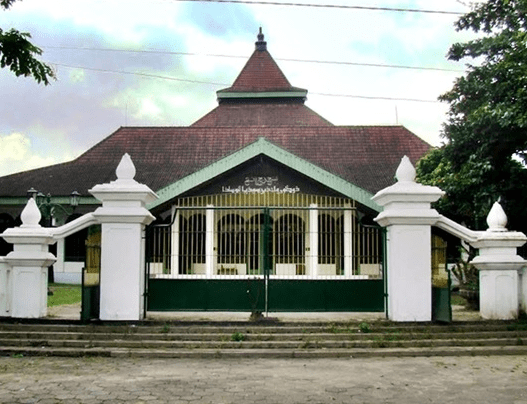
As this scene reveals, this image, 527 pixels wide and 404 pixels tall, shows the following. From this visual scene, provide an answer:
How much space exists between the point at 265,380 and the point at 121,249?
11.9 feet

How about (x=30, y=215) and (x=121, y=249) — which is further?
(x=30, y=215)

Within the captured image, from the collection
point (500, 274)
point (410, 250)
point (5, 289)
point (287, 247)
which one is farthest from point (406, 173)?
point (5, 289)

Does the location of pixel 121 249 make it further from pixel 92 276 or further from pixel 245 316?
pixel 245 316

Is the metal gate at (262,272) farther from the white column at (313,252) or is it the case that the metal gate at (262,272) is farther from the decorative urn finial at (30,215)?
the decorative urn finial at (30,215)

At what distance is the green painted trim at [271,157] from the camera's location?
19375mm

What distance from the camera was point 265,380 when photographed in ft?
22.5

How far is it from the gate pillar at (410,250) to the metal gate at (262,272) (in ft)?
2.11

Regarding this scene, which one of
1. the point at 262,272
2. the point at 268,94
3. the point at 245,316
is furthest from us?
the point at 268,94

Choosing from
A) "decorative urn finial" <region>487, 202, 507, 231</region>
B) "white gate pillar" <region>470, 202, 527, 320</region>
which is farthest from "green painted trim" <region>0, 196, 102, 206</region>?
"white gate pillar" <region>470, 202, 527, 320</region>

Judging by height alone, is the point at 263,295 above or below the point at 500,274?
below

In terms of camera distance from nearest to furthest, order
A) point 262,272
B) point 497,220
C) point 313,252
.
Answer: point 497,220, point 262,272, point 313,252

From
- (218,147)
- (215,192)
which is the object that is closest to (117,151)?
(218,147)

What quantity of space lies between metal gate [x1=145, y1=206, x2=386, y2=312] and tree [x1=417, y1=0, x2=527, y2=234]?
5.01 meters

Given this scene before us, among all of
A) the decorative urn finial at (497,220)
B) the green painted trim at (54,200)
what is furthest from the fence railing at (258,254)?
the green painted trim at (54,200)
